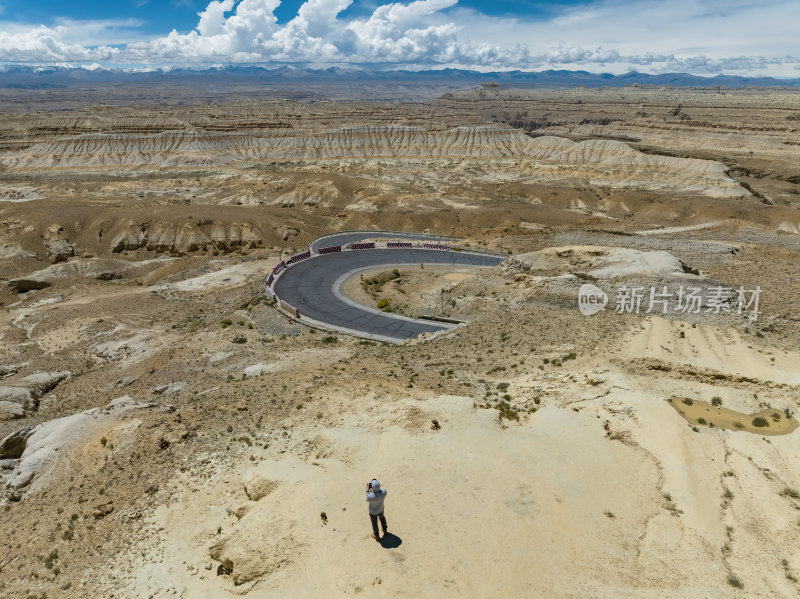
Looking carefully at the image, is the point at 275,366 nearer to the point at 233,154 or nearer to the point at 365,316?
the point at 365,316

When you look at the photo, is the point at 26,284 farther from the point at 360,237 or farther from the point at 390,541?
the point at 390,541

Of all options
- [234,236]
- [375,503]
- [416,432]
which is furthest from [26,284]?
[375,503]

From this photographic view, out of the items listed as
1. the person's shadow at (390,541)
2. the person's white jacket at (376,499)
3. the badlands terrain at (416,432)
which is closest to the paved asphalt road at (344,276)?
the badlands terrain at (416,432)

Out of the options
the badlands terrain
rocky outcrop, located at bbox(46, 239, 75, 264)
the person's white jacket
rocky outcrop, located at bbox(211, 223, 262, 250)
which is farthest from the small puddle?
rocky outcrop, located at bbox(46, 239, 75, 264)

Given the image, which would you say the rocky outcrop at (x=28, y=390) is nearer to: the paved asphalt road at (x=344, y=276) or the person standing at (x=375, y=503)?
the paved asphalt road at (x=344, y=276)

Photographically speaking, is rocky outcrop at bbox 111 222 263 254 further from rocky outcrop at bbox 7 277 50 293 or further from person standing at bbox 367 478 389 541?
person standing at bbox 367 478 389 541

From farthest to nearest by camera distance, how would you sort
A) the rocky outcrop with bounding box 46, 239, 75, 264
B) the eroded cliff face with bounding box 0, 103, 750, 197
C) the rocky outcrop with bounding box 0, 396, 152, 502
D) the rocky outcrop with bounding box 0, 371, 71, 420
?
the eroded cliff face with bounding box 0, 103, 750, 197 < the rocky outcrop with bounding box 46, 239, 75, 264 < the rocky outcrop with bounding box 0, 371, 71, 420 < the rocky outcrop with bounding box 0, 396, 152, 502
